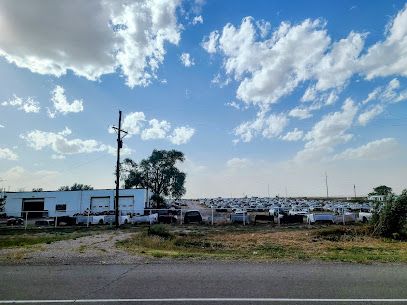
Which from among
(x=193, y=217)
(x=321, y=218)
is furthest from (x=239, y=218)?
(x=321, y=218)

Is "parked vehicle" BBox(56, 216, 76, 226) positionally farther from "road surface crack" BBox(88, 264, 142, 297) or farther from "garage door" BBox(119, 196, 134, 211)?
"road surface crack" BBox(88, 264, 142, 297)

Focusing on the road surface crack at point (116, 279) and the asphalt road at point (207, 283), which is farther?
the road surface crack at point (116, 279)

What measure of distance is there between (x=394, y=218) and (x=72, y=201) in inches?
2142

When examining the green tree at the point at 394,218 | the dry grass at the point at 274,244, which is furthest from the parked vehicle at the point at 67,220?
the green tree at the point at 394,218

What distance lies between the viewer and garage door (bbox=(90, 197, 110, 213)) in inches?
2542

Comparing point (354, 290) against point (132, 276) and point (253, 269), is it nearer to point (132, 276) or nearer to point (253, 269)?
point (253, 269)

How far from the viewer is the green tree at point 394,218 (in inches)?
918

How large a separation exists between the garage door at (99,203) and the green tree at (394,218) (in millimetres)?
48978

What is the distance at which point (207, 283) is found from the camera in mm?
8055

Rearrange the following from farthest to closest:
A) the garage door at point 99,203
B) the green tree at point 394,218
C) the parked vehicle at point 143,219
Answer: the garage door at point 99,203 → the parked vehicle at point 143,219 → the green tree at point 394,218

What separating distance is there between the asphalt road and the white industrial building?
2096 inches

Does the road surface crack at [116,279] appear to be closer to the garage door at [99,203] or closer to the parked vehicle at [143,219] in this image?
the parked vehicle at [143,219]

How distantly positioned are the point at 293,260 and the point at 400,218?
1507cm

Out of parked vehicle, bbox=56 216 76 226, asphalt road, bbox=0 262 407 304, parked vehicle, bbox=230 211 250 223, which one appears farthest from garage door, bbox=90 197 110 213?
asphalt road, bbox=0 262 407 304
